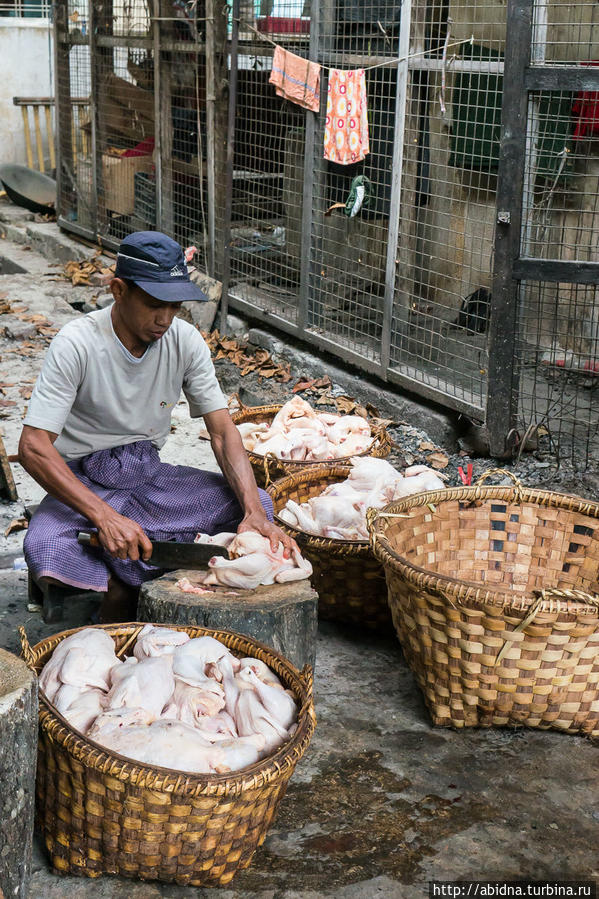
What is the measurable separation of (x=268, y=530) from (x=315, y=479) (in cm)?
125

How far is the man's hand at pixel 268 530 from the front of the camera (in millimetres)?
3693

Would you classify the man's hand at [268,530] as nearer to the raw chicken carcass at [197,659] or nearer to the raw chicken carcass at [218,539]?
the raw chicken carcass at [218,539]

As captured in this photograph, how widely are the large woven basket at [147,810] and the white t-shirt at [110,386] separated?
1.34 metres

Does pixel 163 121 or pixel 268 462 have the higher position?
pixel 163 121

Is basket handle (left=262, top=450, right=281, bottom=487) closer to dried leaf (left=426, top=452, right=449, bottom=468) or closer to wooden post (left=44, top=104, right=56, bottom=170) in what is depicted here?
dried leaf (left=426, top=452, right=449, bottom=468)

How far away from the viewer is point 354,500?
4.47 meters

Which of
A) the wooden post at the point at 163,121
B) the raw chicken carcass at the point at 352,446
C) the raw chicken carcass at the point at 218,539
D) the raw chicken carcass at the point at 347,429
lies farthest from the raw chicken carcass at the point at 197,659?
the wooden post at the point at 163,121

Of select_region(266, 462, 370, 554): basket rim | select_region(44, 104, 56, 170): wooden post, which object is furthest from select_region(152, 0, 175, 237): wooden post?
select_region(44, 104, 56, 170): wooden post

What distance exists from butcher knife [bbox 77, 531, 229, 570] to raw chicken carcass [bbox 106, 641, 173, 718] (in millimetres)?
609

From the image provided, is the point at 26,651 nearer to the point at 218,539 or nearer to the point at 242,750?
the point at 242,750

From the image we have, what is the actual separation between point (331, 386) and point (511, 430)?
177 centimetres

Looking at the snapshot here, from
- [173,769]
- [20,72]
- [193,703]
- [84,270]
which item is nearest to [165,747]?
[173,769]

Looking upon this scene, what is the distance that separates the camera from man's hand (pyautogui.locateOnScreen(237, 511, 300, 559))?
3.69m

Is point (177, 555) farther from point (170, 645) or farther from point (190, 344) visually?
point (190, 344)
